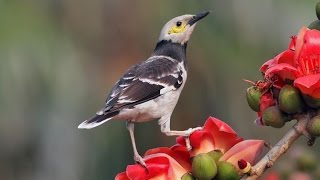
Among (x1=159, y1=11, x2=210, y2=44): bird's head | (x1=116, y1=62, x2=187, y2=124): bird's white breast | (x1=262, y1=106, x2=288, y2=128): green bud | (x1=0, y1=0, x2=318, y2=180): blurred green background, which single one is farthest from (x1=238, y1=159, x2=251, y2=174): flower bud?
(x1=0, y1=0, x2=318, y2=180): blurred green background

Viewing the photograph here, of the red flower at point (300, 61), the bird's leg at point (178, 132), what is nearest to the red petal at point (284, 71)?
the red flower at point (300, 61)

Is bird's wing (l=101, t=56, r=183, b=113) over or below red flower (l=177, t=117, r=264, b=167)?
below

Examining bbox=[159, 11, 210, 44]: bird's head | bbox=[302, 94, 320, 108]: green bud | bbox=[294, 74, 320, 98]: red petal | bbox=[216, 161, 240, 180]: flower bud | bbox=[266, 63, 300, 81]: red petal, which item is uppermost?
bbox=[266, 63, 300, 81]: red petal

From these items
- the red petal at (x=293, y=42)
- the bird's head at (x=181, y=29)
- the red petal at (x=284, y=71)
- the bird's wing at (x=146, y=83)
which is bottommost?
the bird's wing at (x=146, y=83)

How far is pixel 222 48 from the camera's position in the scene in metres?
10.6

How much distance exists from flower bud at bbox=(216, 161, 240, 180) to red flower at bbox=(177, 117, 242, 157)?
0.08 meters

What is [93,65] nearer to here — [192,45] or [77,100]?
[77,100]

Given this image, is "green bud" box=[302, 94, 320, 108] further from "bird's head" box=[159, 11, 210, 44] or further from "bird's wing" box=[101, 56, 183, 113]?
"bird's head" box=[159, 11, 210, 44]

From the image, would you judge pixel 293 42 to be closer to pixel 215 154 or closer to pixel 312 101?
pixel 312 101

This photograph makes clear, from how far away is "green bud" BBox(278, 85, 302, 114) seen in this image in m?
1.88

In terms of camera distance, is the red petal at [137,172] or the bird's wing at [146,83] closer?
the red petal at [137,172]

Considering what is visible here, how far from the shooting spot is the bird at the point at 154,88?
11.4 ft

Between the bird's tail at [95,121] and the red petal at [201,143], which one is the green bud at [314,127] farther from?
the bird's tail at [95,121]

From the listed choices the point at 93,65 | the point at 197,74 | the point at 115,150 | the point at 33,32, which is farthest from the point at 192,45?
the point at 115,150
